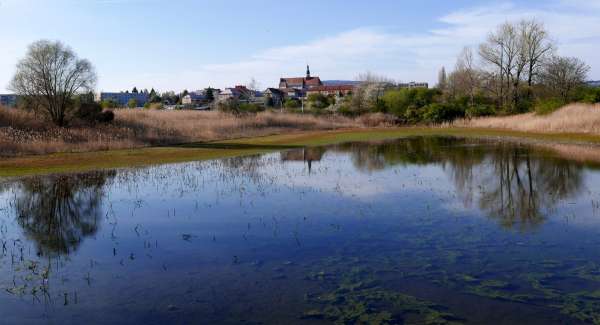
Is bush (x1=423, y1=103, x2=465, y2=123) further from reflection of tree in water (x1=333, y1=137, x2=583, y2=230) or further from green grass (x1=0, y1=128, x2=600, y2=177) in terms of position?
reflection of tree in water (x1=333, y1=137, x2=583, y2=230)

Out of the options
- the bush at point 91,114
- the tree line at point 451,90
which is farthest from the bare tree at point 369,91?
the bush at point 91,114

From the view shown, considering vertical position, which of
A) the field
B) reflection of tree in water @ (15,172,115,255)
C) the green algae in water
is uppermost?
the field

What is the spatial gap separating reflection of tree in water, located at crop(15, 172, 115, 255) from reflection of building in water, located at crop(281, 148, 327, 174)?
37.0ft

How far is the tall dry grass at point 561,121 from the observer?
42.8 m

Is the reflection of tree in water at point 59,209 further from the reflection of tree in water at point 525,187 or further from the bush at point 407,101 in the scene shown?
the bush at point 407,101

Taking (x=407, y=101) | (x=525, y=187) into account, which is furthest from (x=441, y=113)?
(x=525, y=187)

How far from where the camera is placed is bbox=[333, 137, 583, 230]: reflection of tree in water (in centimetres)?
1534

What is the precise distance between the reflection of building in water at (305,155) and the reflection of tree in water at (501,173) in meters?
2.07

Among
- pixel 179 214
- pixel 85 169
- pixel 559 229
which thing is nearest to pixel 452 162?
pixel 559 229

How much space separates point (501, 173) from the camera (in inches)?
881

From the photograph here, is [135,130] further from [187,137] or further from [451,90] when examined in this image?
[451,90]

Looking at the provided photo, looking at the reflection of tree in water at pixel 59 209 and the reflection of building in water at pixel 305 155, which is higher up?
the reflection of building in water at pixel 305 155

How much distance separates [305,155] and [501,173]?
1364cm

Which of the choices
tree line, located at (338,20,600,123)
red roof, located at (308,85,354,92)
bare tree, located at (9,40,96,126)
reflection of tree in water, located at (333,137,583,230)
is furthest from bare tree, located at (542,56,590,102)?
red roof, located at (308,85,354,92)
